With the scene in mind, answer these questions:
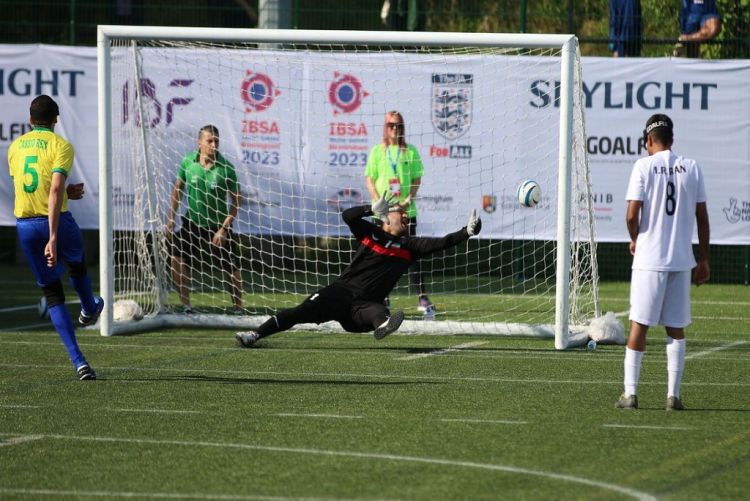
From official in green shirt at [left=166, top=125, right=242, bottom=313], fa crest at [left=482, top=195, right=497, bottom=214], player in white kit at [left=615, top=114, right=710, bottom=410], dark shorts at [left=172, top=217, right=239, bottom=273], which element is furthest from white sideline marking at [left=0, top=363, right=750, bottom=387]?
fa crest at [left=482, top=195, right=497, bottom=214]

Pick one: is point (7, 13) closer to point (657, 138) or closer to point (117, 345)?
point (117, 345)

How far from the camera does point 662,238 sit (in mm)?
8789

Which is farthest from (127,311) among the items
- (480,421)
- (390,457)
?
(390,457)

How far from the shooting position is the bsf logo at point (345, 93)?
18969 mm

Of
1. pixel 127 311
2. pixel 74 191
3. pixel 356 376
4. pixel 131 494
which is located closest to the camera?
pixel 131 494

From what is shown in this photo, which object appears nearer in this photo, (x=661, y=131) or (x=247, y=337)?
(x=661, y=131)

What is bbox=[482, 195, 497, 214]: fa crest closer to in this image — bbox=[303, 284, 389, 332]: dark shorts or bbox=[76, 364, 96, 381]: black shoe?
bbox=[303, 284, 389, 332]: dark shorts

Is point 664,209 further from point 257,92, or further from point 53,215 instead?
point 257,92

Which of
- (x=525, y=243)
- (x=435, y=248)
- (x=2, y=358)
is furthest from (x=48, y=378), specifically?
(x=525, y=243)

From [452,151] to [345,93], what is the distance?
1819 mm

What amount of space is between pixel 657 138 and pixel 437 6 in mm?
15049

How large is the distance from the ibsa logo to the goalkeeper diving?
6325 mm

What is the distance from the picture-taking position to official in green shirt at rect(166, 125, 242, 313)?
1495 cm

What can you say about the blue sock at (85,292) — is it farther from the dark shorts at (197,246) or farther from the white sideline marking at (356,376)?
the dark shorts at (197,246)
